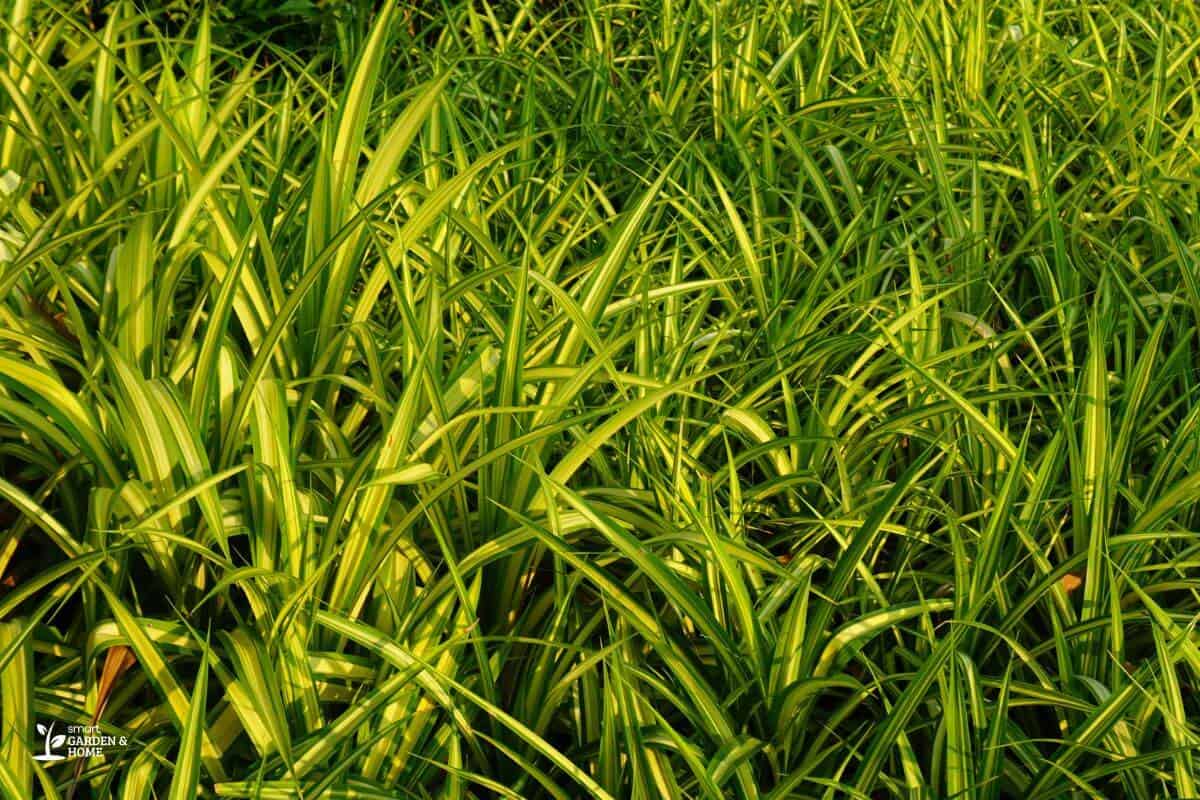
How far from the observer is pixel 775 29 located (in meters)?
3.73

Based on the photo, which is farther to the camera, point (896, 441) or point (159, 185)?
point (159, 185)

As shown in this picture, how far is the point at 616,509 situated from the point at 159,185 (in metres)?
1.16

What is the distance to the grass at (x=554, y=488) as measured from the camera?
1.48 metres

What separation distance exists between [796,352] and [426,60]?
167cm

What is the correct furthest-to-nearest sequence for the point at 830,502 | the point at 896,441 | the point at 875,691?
the point at 896,441 < the point at 830,502 < the point at 875,691

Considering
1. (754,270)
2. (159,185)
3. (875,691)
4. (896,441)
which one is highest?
(159,185)

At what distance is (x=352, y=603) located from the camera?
161 centimetres

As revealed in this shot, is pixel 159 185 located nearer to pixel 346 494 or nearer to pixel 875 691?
pixel 346 494

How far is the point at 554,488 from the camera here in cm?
148

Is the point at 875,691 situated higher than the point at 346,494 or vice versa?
the point at 346,494

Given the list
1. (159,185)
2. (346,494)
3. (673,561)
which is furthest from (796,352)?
(159,185)

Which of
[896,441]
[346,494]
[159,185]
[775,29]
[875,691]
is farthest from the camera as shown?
[775,29]

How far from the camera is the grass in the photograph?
1478mm

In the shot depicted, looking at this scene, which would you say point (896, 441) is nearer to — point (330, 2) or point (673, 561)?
point (673, 561)
